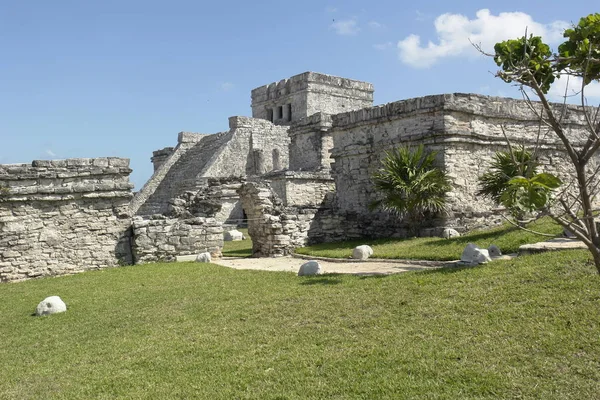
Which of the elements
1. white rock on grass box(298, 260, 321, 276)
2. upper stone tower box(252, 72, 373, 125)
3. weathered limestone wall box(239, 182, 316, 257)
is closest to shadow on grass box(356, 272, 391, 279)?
white rock on grass box(298, 260, 321, 276)

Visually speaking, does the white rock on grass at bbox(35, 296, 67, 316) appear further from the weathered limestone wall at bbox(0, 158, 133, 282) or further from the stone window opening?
the stone window opening

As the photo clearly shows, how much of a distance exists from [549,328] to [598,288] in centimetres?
103

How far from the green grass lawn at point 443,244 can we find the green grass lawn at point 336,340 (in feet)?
6.67

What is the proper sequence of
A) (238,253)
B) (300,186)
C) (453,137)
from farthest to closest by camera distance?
(300,186) → (238,253) → (453,137)

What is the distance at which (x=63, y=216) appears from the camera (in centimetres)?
1097

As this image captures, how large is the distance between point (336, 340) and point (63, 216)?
313 inches

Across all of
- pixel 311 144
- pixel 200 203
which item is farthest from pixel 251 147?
pixel 200 203

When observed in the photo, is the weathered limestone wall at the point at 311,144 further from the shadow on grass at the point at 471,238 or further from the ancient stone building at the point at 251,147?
the shadow on grass at the point at 471,238

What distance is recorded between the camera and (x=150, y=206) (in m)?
23.1

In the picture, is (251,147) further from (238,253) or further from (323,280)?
(323,280)

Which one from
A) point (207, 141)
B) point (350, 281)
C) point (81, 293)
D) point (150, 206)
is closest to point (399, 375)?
point (350, 281)

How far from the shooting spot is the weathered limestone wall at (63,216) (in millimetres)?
10445

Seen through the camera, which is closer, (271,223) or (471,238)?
(471,238)

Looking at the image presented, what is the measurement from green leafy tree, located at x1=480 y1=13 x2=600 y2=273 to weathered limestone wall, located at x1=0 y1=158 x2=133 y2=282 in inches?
383
